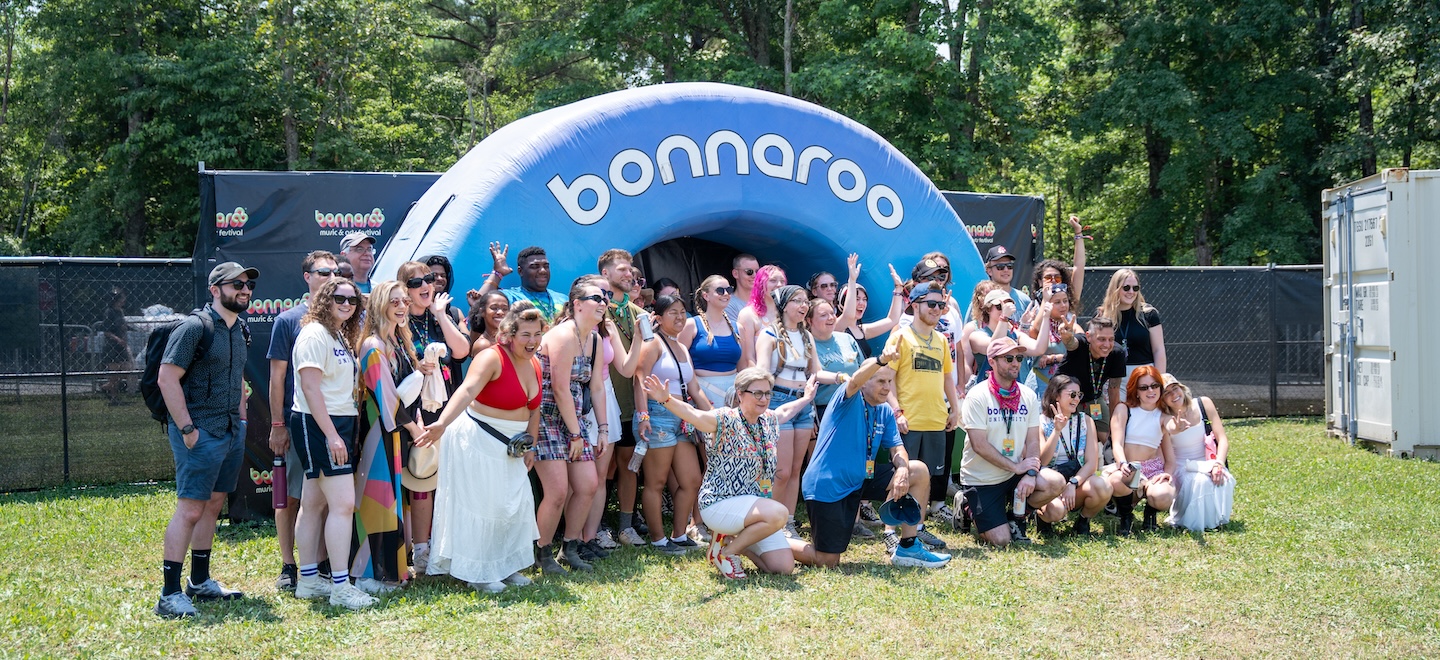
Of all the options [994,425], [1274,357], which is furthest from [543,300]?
[1274,357]

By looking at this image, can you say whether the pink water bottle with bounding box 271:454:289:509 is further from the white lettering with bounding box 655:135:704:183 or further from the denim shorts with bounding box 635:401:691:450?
the white lettering with bounding box 655:135:704:183

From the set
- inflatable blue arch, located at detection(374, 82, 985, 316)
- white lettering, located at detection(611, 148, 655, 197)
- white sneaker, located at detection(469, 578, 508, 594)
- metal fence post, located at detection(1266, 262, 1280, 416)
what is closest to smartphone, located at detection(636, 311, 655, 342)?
inflatable blue arch, located at detection(374, 82, 985, 316)

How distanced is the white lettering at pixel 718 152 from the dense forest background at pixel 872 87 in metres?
10.5

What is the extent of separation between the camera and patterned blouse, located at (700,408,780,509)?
17.7ft

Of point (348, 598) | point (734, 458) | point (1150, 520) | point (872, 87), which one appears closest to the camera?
point (348, 598)

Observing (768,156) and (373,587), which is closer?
(373,587)

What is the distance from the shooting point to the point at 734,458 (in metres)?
5.41

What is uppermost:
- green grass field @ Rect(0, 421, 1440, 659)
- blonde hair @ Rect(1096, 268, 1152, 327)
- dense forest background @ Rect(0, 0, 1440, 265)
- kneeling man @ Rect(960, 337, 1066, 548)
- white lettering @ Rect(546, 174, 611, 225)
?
dense forest background @ Rect(0, 0, 1440, 265)

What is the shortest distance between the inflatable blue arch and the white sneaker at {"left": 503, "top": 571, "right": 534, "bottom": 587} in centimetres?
165

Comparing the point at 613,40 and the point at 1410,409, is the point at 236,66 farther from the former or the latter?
the point at 1410,409

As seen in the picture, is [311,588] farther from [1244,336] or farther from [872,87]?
[872,87]

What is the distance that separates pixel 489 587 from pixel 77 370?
6.56 m

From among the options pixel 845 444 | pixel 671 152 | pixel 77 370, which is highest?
pixel 671 152

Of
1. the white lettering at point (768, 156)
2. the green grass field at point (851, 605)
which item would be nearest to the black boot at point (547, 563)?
the green grass field at point (851, 605)
